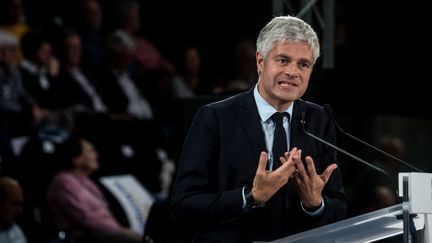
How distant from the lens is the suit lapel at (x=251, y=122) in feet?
11.3

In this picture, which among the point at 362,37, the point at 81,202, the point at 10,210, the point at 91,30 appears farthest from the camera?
the point at 362,37

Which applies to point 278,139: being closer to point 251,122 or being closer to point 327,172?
point 251,122

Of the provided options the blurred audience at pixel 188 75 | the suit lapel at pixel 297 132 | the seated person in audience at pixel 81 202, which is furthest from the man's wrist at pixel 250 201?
the blurred audience at pixel 188 75

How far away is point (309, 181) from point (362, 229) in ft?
0.71

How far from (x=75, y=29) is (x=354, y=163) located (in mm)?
2562

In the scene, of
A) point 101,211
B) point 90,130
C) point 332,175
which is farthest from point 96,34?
point 332,175

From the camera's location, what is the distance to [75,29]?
8.95 meters

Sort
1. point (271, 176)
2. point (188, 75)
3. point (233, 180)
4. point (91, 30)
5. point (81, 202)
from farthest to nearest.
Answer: point (188, 75) → point (91, 30) → point (81, 202) → point (233, 180) → point (271, 176)

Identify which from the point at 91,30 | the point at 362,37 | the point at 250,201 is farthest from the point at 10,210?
the point at 362,37

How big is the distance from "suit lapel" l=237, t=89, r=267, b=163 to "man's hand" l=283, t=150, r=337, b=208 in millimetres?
183

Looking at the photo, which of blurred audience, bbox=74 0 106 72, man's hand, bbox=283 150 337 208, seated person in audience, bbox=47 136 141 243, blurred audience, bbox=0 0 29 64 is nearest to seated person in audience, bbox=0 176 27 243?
seated person in audience, bbox=47 136 141 243

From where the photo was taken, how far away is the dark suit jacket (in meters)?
3.37

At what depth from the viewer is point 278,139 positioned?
3457 millimetres

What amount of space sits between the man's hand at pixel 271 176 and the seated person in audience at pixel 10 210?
315 centimetres
